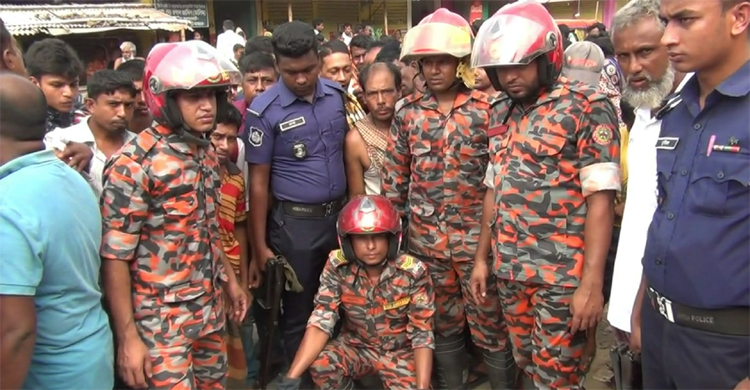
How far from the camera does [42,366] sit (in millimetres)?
1909

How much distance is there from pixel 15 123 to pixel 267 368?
2.34 meters

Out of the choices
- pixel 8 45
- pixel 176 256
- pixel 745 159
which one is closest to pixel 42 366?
pixel 176 256

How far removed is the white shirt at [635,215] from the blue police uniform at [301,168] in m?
1.72

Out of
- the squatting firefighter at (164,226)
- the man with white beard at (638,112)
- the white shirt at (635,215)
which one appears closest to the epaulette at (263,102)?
the squatting firefighter at (164,226)

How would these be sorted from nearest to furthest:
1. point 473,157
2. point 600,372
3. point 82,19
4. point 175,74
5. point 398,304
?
point 175,74 < point 473,157 < point 398,304 < point 600,372 < point 82,19

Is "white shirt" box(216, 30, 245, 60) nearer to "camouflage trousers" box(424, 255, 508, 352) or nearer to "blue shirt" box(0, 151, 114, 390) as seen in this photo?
"camouflage trousers" box(424, 255, 508, 352)

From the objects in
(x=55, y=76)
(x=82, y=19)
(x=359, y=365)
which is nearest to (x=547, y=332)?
(x=359, y=365)

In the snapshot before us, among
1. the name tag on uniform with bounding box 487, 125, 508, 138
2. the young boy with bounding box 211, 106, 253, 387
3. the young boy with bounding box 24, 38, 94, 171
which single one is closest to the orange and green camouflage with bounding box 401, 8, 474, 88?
the name tag on uniform with bounding box 487, 125, 508, 138

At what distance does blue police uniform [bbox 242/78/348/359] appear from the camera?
11.3 ft

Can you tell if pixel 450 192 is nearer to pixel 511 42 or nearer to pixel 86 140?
pixel 511 42

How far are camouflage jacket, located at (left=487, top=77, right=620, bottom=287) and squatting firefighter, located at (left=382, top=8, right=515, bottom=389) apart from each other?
0.44 metres

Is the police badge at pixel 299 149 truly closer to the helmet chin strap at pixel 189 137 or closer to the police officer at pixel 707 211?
the helmet chin strap at pixel 189 137

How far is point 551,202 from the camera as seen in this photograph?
2547 mm

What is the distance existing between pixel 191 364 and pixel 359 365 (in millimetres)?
1124
